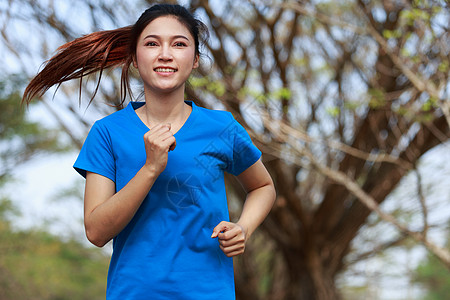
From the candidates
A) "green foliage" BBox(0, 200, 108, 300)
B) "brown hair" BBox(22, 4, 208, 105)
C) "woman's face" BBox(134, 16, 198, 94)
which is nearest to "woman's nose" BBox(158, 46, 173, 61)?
"woman's face" BBox(134, 16, 198, 94)

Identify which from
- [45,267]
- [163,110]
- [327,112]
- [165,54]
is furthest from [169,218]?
[45,267]

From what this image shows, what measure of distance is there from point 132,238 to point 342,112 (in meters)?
5.39

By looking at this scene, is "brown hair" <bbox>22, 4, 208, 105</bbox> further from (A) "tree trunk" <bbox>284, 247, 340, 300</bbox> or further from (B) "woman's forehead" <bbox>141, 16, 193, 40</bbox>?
(A) "tree trunk" <bbox>284, 247, 340, 300</bbox>

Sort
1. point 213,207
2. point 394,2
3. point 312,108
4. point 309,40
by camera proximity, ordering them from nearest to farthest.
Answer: point 213,207 < point 394,2 < point 312,108 < point 309,40

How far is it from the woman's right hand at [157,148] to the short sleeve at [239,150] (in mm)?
268

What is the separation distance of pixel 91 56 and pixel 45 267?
52.4 feet

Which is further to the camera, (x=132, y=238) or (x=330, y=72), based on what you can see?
(x=330, y=72)

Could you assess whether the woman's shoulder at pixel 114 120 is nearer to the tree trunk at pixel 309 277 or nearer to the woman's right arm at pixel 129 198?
the woman's right arm at pixel 129 198

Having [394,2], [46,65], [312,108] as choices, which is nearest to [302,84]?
[312,108]

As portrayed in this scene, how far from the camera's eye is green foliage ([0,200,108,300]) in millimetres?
13984

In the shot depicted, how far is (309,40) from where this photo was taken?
23.2ft

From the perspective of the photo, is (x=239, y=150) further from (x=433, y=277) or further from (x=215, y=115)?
(x=433, y=277)

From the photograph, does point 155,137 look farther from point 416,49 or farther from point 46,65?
point 416,49

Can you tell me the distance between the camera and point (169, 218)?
1354 millimetres
